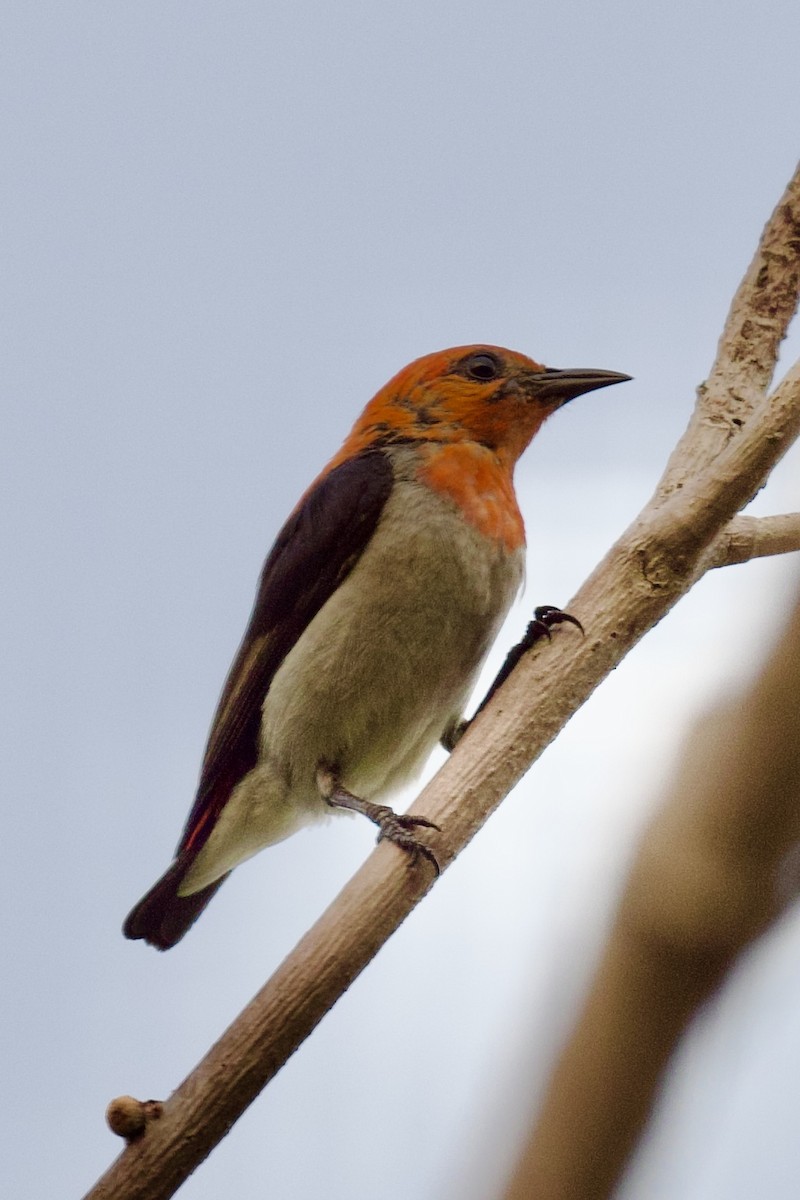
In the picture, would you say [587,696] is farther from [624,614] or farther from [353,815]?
[353,815]

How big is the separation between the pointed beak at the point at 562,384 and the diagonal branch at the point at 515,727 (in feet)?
3.94

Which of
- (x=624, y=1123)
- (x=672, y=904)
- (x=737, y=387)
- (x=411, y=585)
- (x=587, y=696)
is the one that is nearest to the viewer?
(x=624, y=1123)

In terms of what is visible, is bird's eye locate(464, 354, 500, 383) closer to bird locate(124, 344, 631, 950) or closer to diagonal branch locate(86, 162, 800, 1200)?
bird locate(124, 344, 631, 950)

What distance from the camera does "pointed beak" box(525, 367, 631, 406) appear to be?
496 centimetres

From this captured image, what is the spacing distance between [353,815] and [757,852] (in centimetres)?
287

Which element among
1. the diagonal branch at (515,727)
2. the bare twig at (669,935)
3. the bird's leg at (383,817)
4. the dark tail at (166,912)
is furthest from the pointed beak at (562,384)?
the bare twig at (669,935)

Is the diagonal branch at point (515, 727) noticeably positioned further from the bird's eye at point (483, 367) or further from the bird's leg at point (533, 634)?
the bird's eye at point (483, 367)

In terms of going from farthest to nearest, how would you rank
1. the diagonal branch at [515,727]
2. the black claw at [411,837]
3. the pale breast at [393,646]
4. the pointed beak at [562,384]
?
the pointed beak at [562,384] < the pale breast at [393,646] < the black claw at [411,837] < the diagonal branch at [515,727]

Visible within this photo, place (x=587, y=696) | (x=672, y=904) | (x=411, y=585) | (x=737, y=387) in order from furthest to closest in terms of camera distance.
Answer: (x=411, y=585)
(x=737, y=387)
(x=587, y=696)
(x=672, y=904)

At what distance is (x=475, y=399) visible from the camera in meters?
5.09

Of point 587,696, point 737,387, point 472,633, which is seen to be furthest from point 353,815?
point 737,387

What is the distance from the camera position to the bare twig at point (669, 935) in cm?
163

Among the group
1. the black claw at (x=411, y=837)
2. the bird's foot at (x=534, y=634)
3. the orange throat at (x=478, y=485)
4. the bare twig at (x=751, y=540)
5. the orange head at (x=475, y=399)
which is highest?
the orange head at (x=475, y=399)

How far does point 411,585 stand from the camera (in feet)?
14.6
